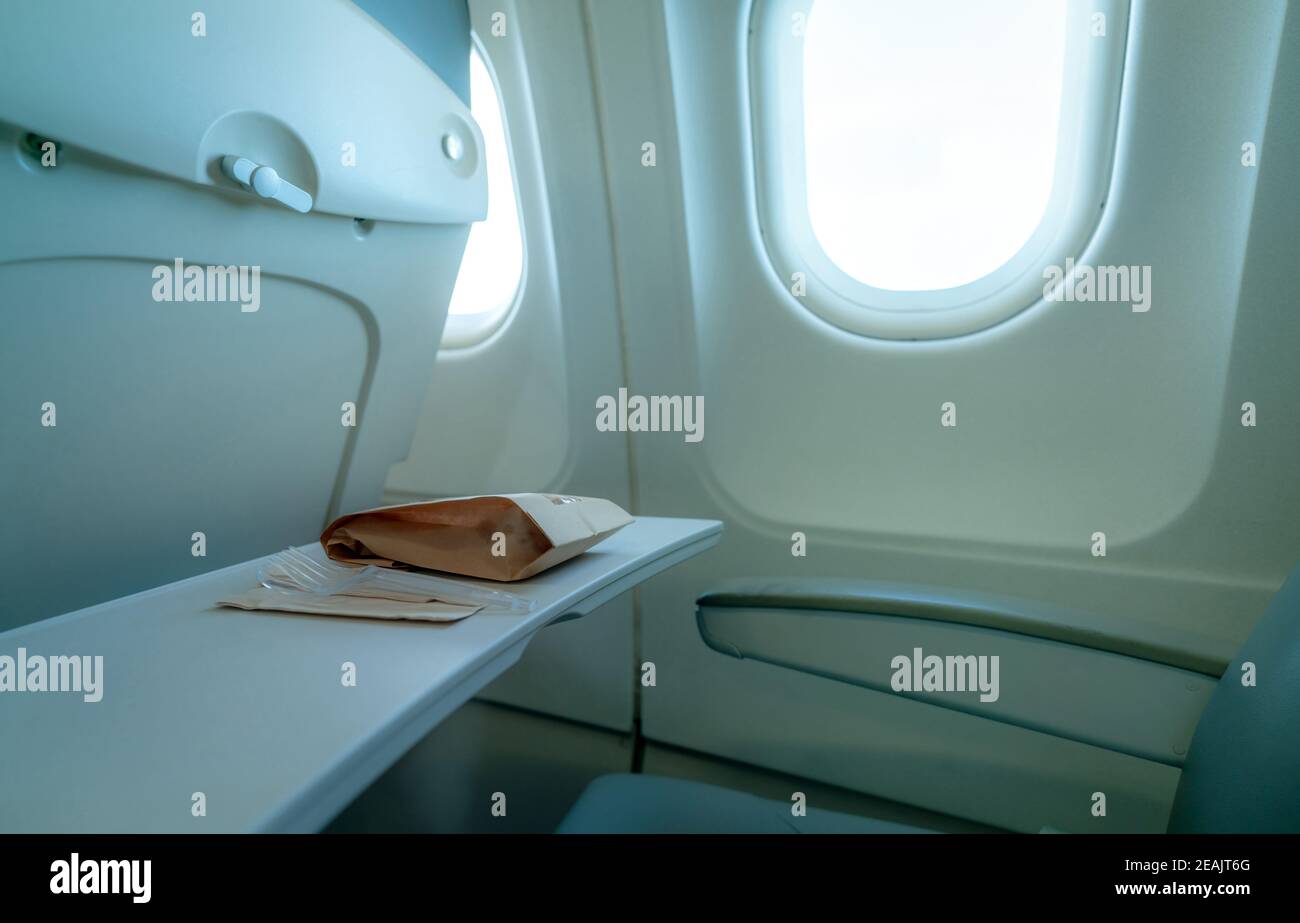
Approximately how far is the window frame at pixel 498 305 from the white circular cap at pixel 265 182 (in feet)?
2.23

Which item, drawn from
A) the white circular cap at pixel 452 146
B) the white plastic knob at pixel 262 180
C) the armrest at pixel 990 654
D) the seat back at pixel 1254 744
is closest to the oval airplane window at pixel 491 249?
the white circular cap at pixel 452 146

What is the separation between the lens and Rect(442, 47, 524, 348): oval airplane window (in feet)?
5.42

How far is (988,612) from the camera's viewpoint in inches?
33.0

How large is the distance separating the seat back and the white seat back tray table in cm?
57

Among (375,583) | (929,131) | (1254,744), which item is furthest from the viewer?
(929,131)

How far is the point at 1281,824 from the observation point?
0.50 meters

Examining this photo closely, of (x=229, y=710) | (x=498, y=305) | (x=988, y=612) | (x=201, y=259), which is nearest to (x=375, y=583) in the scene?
(x=229, y=710)

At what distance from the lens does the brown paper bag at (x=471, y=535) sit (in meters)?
0.71

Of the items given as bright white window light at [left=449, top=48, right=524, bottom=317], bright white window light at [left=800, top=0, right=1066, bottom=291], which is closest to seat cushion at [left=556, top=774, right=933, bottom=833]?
bright white window light at [left=800, top=0, right=1066, bottom=291]

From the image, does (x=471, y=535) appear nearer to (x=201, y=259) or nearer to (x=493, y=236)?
(x=201, y=259)

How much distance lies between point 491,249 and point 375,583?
133cm

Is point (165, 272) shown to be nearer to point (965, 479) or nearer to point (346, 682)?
point (346, 682)

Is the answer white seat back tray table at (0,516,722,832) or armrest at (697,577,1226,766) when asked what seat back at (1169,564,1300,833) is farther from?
white seat back tray table at (0,516,722,832)
